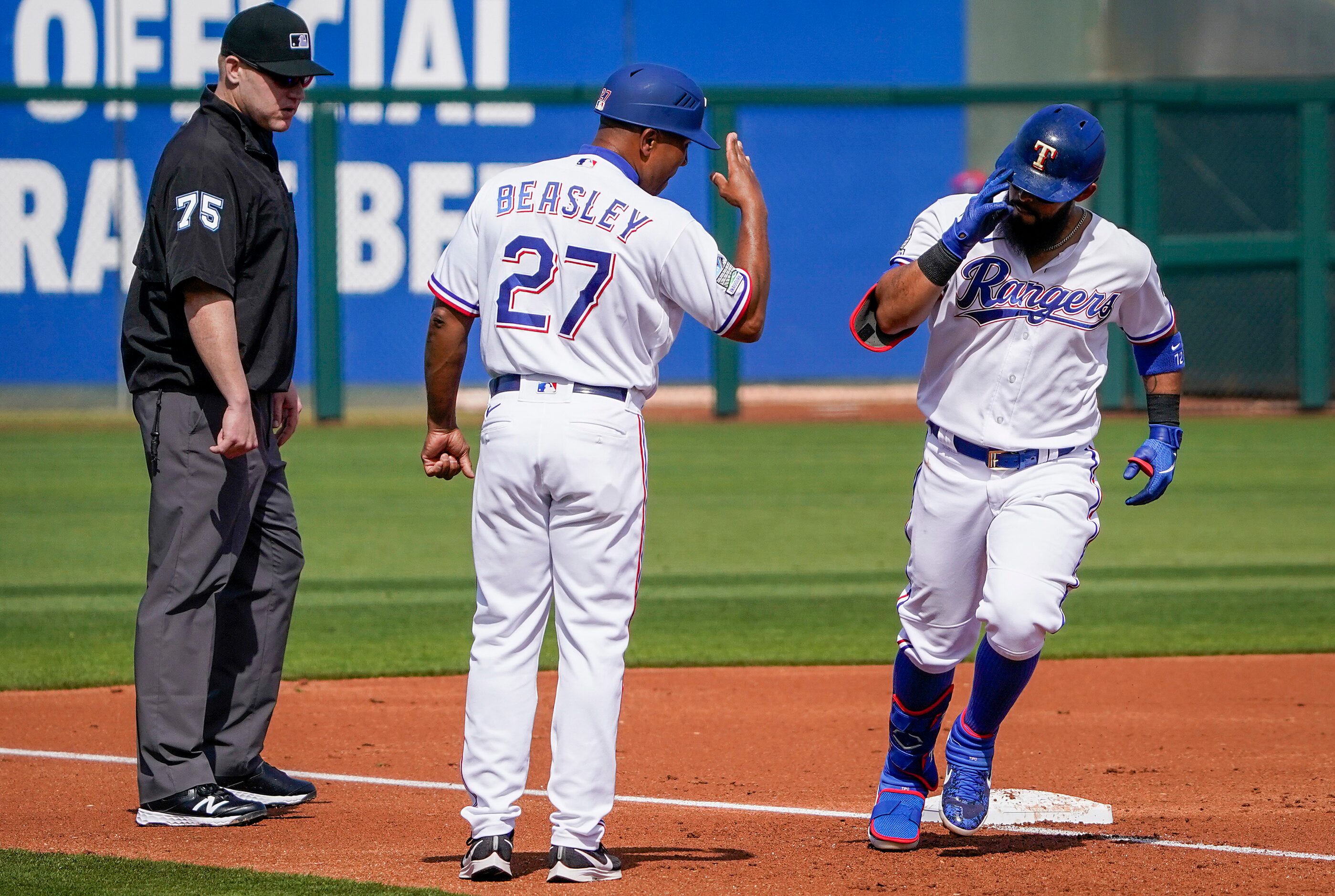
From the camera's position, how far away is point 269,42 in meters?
4.27

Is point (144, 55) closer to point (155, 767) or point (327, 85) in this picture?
point (327, 85)

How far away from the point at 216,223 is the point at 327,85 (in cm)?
1430

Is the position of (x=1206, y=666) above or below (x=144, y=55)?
below

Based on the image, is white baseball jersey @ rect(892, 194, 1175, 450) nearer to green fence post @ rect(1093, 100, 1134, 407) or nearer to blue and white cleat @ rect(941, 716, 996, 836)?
blue and white cleat @ rect(941, 716, 996, 836)

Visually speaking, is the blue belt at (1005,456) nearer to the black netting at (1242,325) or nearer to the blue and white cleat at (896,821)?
the blue and white cleat at (896,821)

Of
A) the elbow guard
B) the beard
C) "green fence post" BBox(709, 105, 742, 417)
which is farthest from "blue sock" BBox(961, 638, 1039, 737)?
"green fence post" BBox(709, 105, 742, 417)

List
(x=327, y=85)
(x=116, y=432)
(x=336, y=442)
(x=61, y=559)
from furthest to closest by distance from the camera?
(x=327, y=85) < (x=116, y=432) < (x=336, y=442) < (x=61, y=559)

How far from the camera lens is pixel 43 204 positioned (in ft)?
59.2

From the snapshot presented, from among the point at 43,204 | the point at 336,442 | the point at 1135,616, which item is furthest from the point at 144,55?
the point at 1135,616

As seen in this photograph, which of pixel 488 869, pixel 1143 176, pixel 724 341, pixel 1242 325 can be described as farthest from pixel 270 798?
pixel 1242 325

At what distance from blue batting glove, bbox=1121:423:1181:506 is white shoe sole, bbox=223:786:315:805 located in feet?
8.00

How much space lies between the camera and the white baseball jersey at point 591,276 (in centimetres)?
354

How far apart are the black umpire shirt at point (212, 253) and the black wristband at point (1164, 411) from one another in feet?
7.88

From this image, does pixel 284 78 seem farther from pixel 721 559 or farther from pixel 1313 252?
pixel 1313 252
